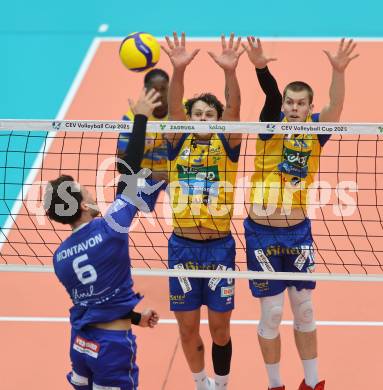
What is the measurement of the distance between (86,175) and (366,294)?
4152mm

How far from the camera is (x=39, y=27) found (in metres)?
16.7

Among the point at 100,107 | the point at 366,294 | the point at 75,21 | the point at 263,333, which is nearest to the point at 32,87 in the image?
the point at 100,107

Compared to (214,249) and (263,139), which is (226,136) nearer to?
(263,139)

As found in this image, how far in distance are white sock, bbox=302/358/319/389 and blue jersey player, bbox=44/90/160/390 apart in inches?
70.9

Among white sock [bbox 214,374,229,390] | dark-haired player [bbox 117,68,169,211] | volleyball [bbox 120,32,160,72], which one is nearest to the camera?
white sock [bbox 214,374,229,390]

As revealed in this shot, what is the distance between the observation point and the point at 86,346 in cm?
660

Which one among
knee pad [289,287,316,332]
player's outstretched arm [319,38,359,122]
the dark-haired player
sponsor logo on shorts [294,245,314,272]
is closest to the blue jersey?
sponsor logo on shorts [294,245,314,272]

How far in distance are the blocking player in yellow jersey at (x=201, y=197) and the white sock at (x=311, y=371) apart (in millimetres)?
810

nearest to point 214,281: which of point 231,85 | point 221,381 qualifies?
point 221,381

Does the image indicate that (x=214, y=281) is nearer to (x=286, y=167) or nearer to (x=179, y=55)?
(x=286, y=167)

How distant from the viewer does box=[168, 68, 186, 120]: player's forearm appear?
746cm

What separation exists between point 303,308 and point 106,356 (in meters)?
1.98

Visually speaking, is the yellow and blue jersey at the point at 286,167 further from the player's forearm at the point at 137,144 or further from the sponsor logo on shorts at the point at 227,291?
the player's forearm at the point at 137,144

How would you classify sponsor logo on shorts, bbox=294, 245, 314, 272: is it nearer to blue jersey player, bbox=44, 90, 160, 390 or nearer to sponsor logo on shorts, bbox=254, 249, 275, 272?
sponsor logo on shorts, bbox=254, 249, 275, 272
